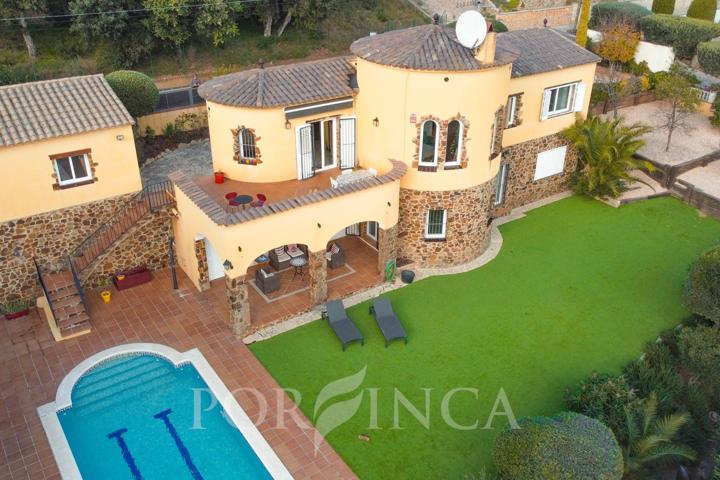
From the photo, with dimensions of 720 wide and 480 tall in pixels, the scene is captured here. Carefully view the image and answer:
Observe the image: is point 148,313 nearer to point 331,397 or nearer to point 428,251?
point 331,397

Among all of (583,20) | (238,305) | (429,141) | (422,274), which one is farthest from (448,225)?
(583,20)

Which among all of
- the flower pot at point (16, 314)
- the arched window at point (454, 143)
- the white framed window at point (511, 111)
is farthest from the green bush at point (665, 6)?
the flower pot at point (16, 314)

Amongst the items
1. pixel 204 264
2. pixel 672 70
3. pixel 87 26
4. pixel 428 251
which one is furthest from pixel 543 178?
pixel 87 26

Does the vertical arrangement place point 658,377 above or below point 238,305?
below

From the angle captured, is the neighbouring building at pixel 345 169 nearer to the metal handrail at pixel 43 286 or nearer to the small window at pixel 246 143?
the small window at pixel 246 143

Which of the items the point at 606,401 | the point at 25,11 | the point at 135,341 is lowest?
the point at 135,341

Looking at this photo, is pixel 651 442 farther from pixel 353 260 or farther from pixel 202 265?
pixel 202 265

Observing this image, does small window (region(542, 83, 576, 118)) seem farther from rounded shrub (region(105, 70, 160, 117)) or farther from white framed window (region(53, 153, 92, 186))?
white framed window (region(53, 153, 92, 186))
